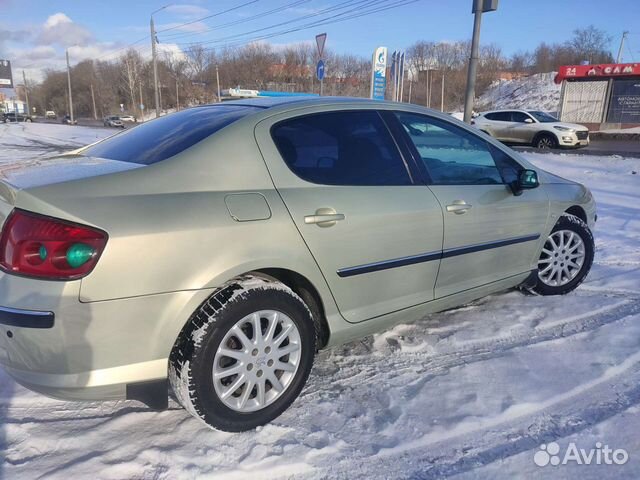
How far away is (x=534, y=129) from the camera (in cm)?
1778

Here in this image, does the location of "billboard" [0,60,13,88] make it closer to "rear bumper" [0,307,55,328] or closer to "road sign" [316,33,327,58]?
"road sign" [316,33,327,58]

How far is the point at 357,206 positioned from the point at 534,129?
683 inches

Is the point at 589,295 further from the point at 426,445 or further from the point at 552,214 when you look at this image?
the point at 426,445

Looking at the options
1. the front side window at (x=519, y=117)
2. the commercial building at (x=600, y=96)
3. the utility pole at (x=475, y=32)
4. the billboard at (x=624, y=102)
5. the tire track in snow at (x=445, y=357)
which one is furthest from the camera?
the billboard at (x=624, y=102)

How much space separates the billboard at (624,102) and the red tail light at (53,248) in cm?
3114

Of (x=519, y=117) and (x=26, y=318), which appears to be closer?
(x=26, y=318)

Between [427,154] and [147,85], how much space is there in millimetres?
83788

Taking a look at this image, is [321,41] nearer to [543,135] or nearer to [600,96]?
[543,135]

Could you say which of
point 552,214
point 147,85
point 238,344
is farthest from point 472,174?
point 147,85

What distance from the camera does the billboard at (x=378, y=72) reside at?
51.8ft

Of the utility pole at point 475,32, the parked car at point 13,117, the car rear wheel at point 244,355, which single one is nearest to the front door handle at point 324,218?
the car rear wheel at point 244,355

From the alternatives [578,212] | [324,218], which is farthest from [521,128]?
[324,218]

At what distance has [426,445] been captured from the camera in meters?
2.29

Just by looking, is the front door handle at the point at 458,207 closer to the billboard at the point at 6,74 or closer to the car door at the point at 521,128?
the car door at the point at 521,128
